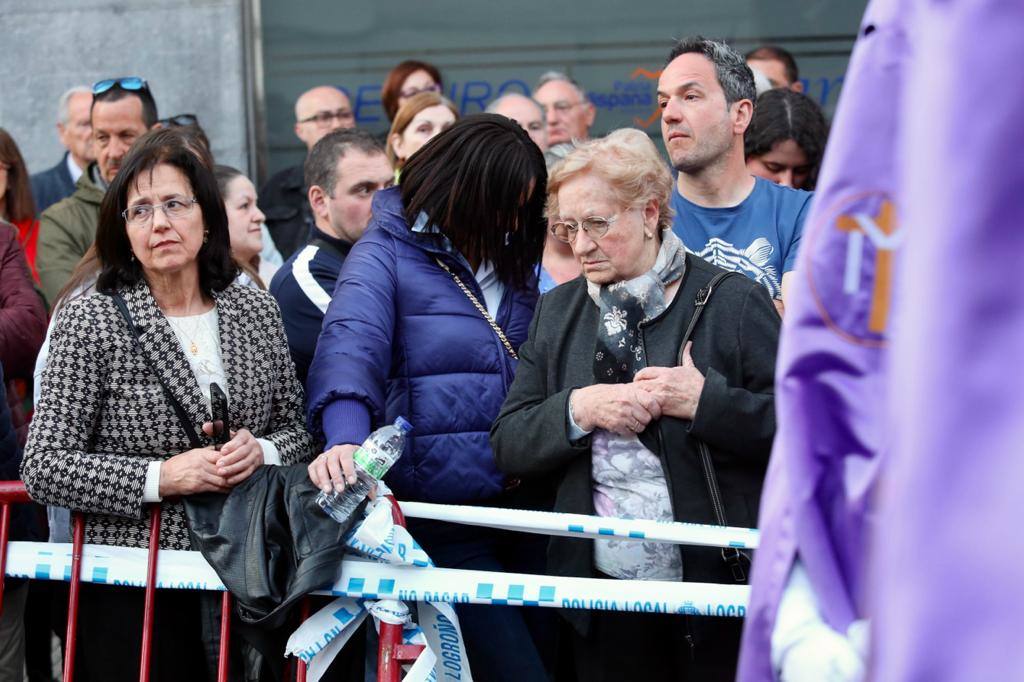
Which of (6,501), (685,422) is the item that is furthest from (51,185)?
(685,422)

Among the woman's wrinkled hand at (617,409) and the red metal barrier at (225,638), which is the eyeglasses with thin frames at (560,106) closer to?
the woman's wrinkled hand at (617,409)

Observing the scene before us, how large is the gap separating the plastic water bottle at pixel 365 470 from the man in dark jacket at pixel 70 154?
3.53 meters

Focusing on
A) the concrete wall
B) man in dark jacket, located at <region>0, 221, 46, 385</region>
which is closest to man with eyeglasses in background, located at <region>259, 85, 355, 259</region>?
the concrete wall

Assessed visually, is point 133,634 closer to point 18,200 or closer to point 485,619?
point 485,619

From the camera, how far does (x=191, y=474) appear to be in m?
3.74

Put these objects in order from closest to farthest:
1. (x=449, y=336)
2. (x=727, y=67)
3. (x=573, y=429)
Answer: (x=573, y=429) < (x=449, y=336) < (x=727, y=67)

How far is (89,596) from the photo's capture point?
3.85 metres

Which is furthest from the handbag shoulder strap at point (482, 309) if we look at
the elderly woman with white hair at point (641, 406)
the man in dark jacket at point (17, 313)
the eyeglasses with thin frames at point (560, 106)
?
the eyeglasses with thin frames at point (560, 106)

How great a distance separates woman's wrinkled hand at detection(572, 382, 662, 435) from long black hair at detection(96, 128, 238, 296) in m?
1.22

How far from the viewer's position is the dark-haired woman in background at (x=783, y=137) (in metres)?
5.34

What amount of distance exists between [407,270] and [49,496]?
1190 mm

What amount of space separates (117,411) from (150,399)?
0.30 feet

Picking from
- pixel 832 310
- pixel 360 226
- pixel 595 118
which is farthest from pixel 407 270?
pixel 595 118

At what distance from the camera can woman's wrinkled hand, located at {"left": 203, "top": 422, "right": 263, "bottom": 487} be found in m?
3.76
